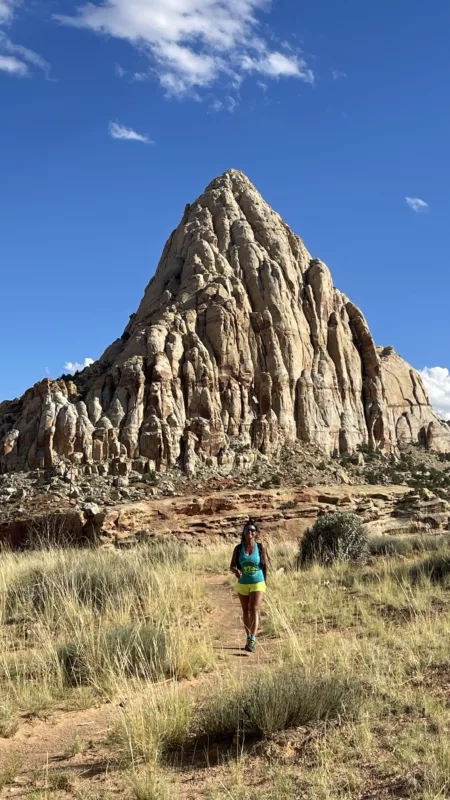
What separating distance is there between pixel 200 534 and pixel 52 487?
56.5ft

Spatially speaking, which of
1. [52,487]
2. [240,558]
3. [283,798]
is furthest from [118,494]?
[283,798]

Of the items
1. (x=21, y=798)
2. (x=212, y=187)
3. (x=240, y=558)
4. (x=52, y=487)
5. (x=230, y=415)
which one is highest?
(x=212, y=187)

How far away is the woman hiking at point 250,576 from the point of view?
9305mm

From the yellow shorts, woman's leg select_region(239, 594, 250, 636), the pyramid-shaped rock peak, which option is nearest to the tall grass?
woman's leg select_region(239, 594, 250, 636)

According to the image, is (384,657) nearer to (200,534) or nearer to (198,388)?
(200,534)

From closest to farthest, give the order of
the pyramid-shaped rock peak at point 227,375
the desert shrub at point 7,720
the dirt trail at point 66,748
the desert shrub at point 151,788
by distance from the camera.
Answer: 1. the desert shrub at point 151,788
2. the dirt trail at point 66,748
3. the desert shrub at point 7,720
4. the pyramid-shaped rock peak at point 227,375

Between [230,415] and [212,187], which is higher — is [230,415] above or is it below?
below

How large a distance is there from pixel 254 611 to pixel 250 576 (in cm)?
58

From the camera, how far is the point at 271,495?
30.5m

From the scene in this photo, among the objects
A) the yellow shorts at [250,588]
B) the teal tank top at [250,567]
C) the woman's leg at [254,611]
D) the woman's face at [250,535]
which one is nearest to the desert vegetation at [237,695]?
the woman's leg at [254,611]

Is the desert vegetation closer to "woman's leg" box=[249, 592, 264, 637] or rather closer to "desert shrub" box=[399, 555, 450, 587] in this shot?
"woman's leg" box=[249, 592, 264, 637]

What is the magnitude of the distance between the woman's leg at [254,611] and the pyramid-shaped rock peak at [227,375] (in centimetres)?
3532

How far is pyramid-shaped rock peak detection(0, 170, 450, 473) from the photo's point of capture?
46594 mm

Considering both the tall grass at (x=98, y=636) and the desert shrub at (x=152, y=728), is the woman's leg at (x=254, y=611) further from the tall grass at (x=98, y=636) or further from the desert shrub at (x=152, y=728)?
the desert shrub at (x=152, y=728)
